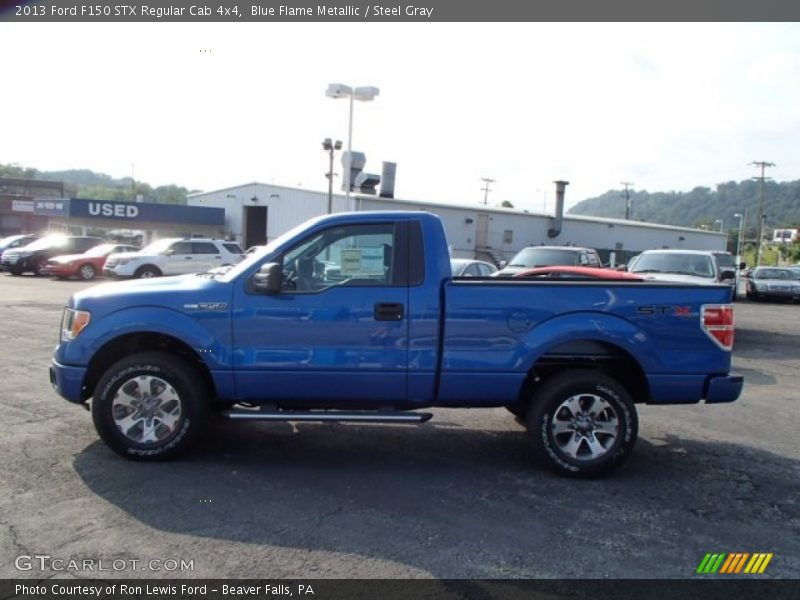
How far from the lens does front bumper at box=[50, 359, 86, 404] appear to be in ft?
16.1

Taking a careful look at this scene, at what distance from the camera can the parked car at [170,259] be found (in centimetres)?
2206

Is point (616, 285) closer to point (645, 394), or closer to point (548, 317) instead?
point (548, 317)

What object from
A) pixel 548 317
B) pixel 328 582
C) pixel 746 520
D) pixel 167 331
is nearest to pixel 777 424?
pixel 746 520

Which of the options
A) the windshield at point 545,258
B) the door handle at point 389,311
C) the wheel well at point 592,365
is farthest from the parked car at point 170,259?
the wheel well at point 592,365

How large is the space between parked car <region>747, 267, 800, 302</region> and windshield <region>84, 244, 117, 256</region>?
2802cm

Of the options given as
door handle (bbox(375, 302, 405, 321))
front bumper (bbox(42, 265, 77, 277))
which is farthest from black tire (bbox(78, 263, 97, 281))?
door handle (bbox(375, 302, 405, 321))

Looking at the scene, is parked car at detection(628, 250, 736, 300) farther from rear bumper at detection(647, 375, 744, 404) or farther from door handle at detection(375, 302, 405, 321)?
door handle at detection(375, 302, 405, 321)

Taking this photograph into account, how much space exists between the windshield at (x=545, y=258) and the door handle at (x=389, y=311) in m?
11.0

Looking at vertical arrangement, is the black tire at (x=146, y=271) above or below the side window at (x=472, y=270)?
below

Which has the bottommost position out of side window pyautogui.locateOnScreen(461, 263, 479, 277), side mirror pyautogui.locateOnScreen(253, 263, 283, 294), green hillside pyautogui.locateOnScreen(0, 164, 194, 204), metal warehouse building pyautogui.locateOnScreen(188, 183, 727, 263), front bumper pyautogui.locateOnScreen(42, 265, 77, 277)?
front bumper pyautogui.locateOnScreen(42, 265, 77, 277)

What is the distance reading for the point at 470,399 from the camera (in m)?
4.93

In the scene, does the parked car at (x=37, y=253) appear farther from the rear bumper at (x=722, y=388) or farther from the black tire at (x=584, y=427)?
the rear bumper at (x=722, y=388)

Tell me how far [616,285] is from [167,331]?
3.56 meters

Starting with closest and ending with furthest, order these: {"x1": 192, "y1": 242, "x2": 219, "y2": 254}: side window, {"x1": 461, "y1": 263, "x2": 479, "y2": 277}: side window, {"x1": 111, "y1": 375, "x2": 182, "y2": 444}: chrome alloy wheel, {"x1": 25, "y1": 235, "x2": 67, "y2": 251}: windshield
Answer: {"x1": 111, "y1": 375, "x2": 182, "y2": 444}: chrome alloy wheel → {"x1": 461, "y1": 263, "x2": 479, "y2": 277}: side window → {"x1": 192, "y1": 242, "x2": 219, "y2": 254}: side window → {"x1": 25, "y1": 235, "x2": 67, "y2": 251}: windshield
